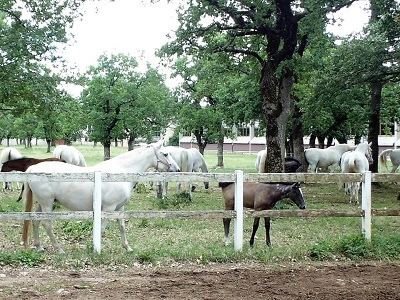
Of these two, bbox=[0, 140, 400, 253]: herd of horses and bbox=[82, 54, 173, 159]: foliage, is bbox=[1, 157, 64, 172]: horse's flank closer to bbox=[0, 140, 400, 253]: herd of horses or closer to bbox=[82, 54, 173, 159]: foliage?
bbox=[0, 140, 400, 253]: herd of horses

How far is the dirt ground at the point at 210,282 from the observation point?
6.03 meters

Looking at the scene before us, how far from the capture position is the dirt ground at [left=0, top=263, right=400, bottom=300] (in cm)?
603

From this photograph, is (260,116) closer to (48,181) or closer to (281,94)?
(281,94)

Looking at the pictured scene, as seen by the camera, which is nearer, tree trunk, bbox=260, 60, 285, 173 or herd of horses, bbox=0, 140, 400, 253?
herd of horses, bbox=0, 140, 400, 253

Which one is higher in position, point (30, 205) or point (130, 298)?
point (30, 205)

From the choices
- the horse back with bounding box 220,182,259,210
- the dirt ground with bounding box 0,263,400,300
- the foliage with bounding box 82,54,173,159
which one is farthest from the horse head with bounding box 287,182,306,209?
the foliage with bounding box 82,54,173,159

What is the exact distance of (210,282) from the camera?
6.63m

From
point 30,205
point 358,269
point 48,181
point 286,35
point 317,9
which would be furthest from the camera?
point 286,35

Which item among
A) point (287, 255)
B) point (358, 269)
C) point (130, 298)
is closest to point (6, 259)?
point (130, 298)

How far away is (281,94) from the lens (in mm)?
16328

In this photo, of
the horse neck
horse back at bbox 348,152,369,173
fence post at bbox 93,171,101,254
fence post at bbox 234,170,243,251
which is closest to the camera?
fence post at bbox 93,171,101,254

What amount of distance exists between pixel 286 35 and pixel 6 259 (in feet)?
36.3

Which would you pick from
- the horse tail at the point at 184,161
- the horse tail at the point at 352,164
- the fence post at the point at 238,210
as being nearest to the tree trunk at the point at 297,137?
the horse tail at the point at 352,164

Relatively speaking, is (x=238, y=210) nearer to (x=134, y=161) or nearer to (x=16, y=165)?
(x=134, y=161)
